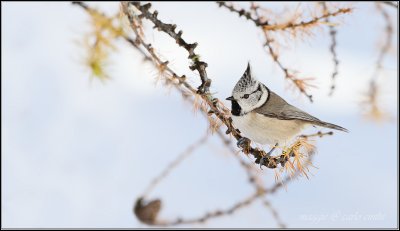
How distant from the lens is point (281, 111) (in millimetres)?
1585

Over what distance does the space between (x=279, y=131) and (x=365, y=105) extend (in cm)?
85

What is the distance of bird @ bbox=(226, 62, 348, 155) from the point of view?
4.32 feet

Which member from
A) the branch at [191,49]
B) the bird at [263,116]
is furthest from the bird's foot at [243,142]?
the branch at [191,49]

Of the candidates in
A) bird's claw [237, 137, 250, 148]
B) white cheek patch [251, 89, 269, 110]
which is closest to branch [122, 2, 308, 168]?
bird's claw [237, 137, 250, 148]

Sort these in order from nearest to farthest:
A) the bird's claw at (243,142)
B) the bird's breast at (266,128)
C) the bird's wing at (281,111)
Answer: the bird's claw at (243,142)
the bird's breast at (266,128)
the bird's wing at (281,111)

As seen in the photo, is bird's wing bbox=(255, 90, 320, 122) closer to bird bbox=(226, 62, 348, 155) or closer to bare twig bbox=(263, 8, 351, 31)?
bird bbox=(226, 62, 348, 155)

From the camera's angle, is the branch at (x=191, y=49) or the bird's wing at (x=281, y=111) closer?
the branch at (x=191, y=49)

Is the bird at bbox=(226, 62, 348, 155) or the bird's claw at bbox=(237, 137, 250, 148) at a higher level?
the bird at bbox=(226, 62, 348, 155)

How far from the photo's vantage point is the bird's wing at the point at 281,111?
152cm

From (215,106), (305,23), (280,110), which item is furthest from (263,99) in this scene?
(215,106)

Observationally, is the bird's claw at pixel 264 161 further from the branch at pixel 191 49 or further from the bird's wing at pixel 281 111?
the bird's wing at pixel 281 111

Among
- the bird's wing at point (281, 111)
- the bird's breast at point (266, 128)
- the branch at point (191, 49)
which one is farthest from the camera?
the bird's wing at point (281, 111)

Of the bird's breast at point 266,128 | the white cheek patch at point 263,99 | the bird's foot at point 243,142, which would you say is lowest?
the bird's foot at point 243,142

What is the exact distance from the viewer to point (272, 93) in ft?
5.42
